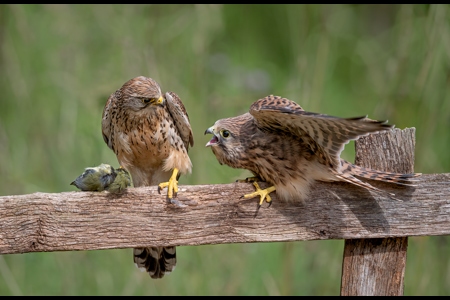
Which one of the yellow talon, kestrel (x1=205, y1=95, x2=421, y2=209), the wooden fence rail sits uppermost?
kestrel (x1=205, y1=95, x2=421, y2=209)

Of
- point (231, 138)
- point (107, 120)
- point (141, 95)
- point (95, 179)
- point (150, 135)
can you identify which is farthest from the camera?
point (107, 120)

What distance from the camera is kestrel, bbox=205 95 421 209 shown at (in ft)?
5.14

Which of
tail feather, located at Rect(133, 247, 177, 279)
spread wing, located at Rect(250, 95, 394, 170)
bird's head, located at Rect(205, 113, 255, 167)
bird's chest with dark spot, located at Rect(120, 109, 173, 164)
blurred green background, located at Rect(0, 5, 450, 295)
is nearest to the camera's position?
spread wing, located at Rect(250, 95, 394, 170)

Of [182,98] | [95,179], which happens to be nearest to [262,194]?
[95,179]

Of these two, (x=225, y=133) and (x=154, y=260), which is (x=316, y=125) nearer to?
(x=225, y=133)

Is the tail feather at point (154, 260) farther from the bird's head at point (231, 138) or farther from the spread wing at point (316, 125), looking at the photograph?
the spread wing at point (316, 125)

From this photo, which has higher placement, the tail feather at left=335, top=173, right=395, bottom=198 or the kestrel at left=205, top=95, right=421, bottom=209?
the kestrel at left=205, top=95, right=421, bottom=209

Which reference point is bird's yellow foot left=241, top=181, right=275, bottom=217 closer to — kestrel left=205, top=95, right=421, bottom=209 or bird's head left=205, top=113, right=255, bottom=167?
kestrel left=205, top=95, right=421, bottom=209

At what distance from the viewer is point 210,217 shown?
5.62 feet

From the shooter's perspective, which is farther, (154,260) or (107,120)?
(107,120)

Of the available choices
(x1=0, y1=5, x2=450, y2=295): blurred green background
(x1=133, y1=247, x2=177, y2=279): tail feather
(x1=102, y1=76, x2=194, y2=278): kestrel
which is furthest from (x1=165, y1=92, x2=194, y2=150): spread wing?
(x1=133, y1=247, x2=177, y2=279): tail feather

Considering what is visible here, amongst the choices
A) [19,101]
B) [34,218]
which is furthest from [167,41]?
[34,218]

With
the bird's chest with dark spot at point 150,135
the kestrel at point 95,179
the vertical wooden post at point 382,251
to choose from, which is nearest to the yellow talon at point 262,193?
the vertical wooden post at point 382,251

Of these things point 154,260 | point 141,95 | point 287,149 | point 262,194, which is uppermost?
point 141,95
